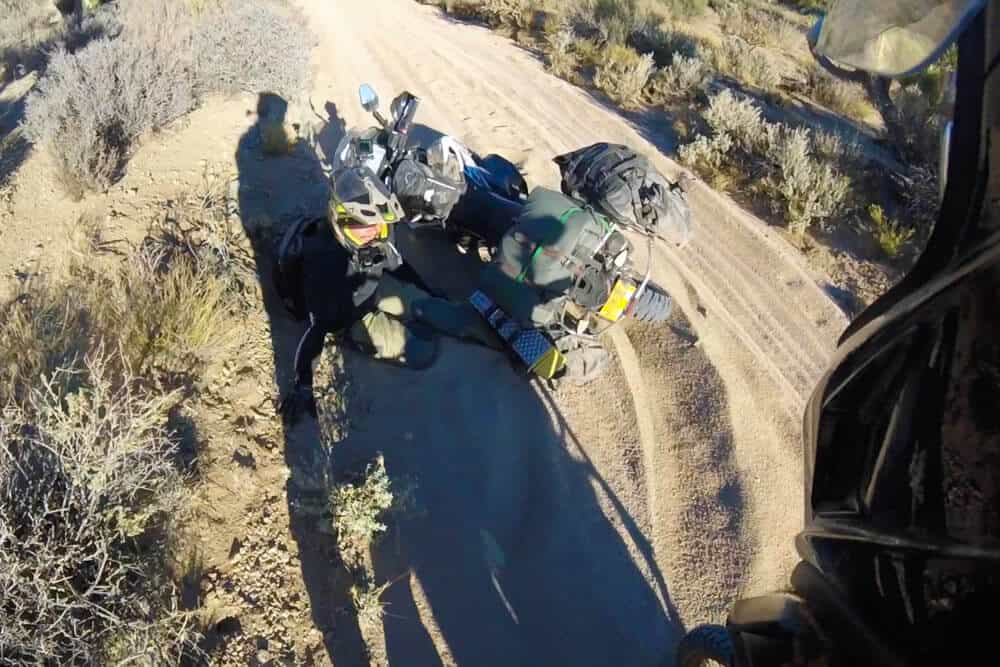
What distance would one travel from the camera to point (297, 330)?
5438 mm

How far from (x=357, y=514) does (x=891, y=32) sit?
341 cm

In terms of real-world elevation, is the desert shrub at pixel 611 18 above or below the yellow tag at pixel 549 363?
above

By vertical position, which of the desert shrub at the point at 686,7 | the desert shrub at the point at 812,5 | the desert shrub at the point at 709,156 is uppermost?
the desert shrub at the point at 812,5

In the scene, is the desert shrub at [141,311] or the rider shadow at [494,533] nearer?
the rider shadow at [494,533]

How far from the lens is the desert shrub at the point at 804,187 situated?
689 cm

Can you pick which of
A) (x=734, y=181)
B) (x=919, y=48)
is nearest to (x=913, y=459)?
(x=919, y=48)

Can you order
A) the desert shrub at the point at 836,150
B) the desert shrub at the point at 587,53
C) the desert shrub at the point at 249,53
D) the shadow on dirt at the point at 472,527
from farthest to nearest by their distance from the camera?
the desert shrub at the point at 587,53
the desert shrub at the point at 249,53
the desert shrub at the point at 836,150
the shadow on dirt at the point at 472,527

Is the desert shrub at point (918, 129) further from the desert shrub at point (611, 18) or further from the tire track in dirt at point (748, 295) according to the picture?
the desert shrub at point (611, 18)

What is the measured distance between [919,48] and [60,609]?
3.41 metres

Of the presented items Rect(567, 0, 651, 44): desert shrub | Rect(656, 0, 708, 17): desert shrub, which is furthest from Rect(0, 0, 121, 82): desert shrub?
Rect(656, 0, 708, 17): desert shrub

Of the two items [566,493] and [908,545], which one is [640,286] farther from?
[908,545]

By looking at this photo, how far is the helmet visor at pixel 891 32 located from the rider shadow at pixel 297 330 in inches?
133

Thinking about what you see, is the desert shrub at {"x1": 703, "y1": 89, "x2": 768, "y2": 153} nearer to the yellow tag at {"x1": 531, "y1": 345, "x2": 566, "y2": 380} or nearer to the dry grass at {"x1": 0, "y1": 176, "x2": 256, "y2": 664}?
the yellow tag at {"x1": 531, "y1": 345, "x2": 566, "y2": 380}

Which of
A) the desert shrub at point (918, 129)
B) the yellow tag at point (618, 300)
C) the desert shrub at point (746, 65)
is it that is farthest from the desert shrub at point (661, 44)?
the yellow tag at point (618, 300)
